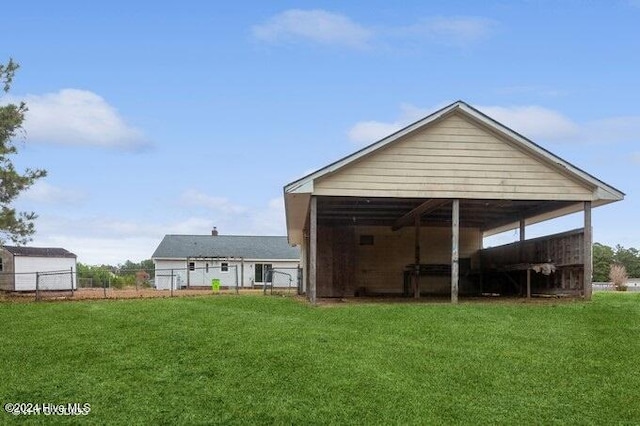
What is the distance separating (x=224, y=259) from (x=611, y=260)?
41.3m

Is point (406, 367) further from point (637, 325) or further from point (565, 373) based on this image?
point (637, 325)

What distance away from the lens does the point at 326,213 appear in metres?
24.5

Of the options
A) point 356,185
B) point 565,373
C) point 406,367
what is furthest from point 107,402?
point 356,185

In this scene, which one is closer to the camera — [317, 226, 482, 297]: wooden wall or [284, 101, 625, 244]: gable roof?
[284, 101, 625, 244]: gable roof

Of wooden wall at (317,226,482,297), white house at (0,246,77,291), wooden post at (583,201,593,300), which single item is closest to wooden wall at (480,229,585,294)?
wooden post at (583,201,593,300)

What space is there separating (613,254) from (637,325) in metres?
61.5

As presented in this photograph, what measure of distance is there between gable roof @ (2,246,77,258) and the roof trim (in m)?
29.9

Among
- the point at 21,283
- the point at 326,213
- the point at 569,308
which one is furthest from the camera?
the point at 21,283

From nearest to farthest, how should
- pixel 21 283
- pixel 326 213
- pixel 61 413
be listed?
pixel 61 413 → pixel 326 213 → pixel 21 283

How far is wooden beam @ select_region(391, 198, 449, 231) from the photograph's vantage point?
19625 mm

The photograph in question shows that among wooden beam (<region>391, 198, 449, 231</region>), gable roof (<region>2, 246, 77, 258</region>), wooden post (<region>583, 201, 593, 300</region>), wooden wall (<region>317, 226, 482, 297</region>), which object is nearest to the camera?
wooden post (<region>583, 201, 593, 300</region>)

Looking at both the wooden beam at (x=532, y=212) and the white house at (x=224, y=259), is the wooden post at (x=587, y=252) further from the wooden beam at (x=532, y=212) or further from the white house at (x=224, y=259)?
the white house at (x=224, y=259)

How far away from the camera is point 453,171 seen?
18828 mm

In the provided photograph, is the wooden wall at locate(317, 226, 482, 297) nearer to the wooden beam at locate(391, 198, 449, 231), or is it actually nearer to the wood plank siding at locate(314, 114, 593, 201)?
the wooden beam at locate(391, 198, 449, 231)
